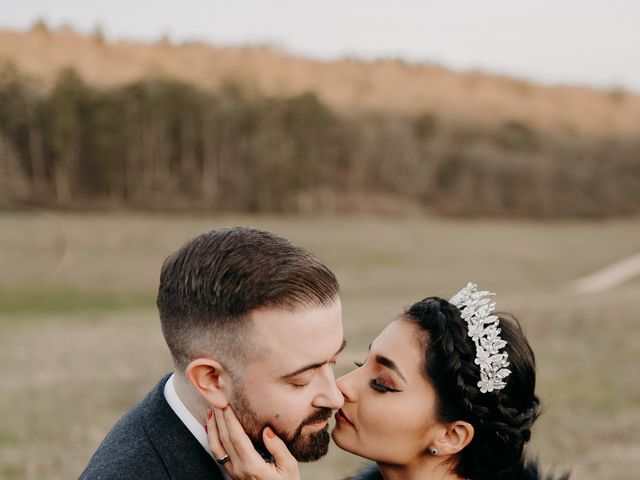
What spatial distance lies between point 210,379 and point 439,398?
127 centimetres

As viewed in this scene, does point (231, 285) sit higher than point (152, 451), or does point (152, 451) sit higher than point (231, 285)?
point (231, 285)

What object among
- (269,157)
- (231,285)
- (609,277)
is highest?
(231,285)

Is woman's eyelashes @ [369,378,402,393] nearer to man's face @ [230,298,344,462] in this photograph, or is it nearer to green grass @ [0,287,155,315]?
man's face @ [230,298,344,462]

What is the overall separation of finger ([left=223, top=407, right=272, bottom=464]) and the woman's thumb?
0.06 metres

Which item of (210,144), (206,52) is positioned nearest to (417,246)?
(210,144)

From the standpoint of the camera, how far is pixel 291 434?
2588mm

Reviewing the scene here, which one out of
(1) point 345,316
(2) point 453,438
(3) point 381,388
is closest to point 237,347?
(3) point 381,388

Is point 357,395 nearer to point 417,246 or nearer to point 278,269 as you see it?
point 278,269

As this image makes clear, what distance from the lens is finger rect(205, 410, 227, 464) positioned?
2.52 meters

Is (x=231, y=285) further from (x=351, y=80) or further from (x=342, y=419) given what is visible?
(x=351, y=80)

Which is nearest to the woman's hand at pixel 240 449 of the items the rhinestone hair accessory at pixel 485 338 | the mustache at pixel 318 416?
Result: the mustache at pixel 318 416

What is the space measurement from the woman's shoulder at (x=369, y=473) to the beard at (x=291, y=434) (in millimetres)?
1151

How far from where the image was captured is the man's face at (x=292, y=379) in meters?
2.46

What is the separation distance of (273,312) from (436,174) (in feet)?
250
